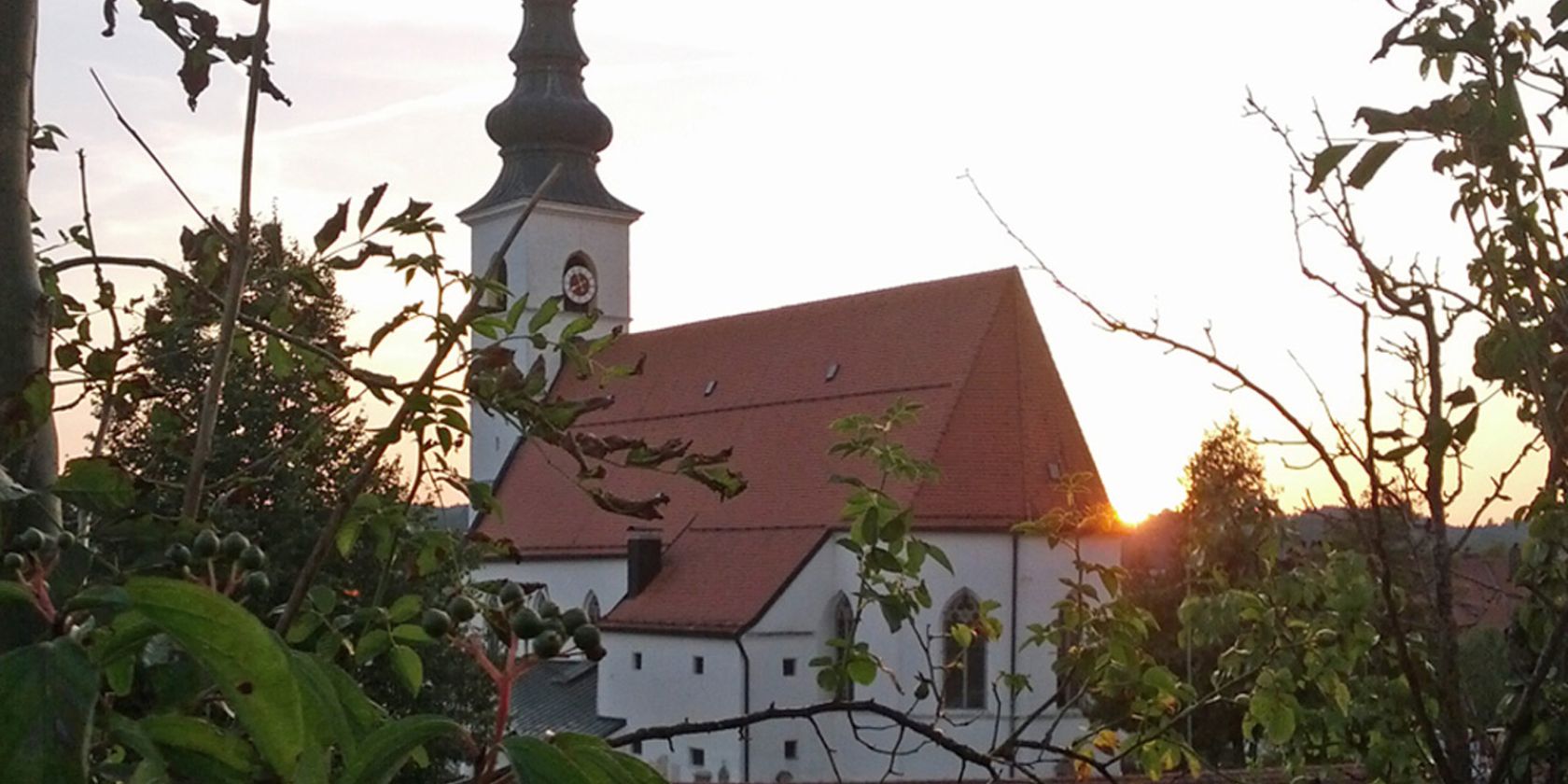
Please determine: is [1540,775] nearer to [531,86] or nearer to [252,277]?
[252,277]

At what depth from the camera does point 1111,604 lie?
2.76 m

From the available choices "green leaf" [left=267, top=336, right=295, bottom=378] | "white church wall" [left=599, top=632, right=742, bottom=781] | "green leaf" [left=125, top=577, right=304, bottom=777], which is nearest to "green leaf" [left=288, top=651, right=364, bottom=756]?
"green leaf" [left=125, top=577, right=304, bottom=777]

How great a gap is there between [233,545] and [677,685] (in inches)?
1165

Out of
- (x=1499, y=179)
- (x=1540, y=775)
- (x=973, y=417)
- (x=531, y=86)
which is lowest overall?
(x=1540, y=775)

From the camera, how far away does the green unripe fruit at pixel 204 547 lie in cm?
119

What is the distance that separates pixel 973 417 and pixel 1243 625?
87.6 feet

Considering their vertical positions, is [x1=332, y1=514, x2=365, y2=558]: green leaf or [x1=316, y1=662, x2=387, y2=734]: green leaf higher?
[x1=332, y1=514, x2=365, y2=558]: green leaf

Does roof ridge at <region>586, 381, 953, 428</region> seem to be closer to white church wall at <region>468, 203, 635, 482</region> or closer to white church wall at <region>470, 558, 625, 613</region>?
white church wall at <region>468, 203, 635, 482</region>

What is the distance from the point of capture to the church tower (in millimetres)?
37031

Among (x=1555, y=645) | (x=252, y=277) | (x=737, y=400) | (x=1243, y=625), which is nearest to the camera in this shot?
(x=252, y=277)

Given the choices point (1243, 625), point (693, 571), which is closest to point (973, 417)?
point (693, 571)

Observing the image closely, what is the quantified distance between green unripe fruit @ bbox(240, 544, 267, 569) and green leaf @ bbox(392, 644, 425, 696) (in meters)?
0.23

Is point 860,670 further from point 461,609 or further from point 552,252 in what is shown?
point 552,252

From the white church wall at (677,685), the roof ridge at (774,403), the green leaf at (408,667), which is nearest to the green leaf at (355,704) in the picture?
the green leaf at (408,667)
